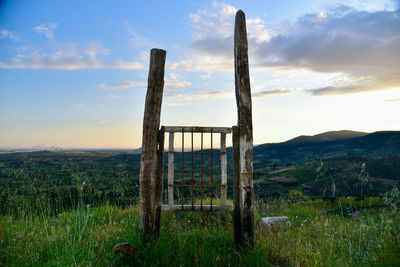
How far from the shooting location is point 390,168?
3647 centimetres

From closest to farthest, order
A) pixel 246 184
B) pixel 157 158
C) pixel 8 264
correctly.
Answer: pixel 8 264 < pixel 246 184 < pixel 157 158

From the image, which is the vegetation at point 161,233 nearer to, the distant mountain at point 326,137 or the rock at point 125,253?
the rock at point 125,253

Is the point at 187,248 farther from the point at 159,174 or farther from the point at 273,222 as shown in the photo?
the point at 273,222

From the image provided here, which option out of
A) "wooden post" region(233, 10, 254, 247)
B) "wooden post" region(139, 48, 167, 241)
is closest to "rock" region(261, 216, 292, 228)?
"wooden post" region(233, 10, 254, 247)

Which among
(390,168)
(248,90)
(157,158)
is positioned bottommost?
A: (390,168)

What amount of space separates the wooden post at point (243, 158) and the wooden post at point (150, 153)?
1.69 meters

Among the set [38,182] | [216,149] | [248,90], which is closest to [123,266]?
[216,149]

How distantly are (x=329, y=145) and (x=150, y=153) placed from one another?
122703 mm

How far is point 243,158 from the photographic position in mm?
5285

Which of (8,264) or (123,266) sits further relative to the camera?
(8,264)

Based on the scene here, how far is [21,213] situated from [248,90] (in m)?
6.37

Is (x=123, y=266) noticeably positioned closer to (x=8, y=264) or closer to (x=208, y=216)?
(x=8, y=264)

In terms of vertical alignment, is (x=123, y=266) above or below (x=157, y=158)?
below

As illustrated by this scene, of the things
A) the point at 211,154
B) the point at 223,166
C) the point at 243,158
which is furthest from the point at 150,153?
the point at 243,158
